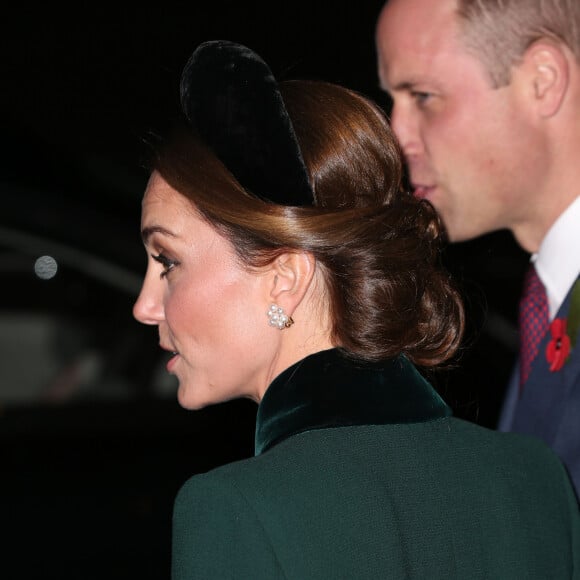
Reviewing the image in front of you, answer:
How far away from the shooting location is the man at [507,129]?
71.1 inches

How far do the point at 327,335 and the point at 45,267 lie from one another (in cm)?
601

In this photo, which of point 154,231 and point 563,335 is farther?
point 563,335

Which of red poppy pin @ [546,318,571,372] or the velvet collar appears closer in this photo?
the velvet collar

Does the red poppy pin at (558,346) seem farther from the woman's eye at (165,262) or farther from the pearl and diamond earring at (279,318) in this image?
the woman's eye at (165,262)


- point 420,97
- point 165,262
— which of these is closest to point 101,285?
point 420,97

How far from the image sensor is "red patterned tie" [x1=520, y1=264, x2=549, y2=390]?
1813 millimetres

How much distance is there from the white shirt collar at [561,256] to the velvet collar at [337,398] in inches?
23.2

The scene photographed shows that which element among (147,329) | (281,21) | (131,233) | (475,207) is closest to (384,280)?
(475,207)

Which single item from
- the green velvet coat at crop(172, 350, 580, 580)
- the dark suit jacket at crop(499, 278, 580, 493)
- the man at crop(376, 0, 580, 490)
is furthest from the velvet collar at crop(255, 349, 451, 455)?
the man at crop(376, 0, 580, 490)

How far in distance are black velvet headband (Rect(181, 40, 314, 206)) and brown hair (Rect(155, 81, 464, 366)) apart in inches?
0.7

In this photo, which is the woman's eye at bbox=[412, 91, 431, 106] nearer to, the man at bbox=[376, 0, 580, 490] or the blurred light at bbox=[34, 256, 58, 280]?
the man at bbox=[376, 0, 580, 490]

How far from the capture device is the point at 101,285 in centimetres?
709

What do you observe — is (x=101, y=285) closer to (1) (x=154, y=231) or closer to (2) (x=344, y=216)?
(1) (x=154, y=231)


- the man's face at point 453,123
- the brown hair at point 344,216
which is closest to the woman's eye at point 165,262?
the brown hair at point 344,216
